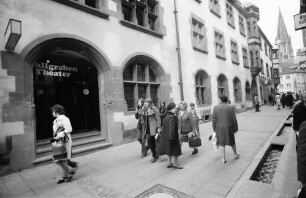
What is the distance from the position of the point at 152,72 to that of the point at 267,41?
26.6 meters

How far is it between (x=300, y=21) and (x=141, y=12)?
6505 millimetres

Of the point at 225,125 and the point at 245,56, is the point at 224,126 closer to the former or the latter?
the point at 225,125

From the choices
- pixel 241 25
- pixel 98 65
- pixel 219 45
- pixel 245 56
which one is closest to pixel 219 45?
pixel 219 45

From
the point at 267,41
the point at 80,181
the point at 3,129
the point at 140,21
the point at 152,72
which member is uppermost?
the point at 267,41

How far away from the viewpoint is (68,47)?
6445mm

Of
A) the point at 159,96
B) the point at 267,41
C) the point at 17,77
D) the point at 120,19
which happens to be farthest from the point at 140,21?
the point at 267,41

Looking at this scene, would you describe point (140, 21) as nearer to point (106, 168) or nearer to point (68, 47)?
point (68, 47)

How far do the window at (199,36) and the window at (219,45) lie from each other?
1.94 m

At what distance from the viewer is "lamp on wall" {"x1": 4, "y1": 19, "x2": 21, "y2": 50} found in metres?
4.28

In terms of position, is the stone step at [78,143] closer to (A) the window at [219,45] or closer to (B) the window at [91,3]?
(B) the window at [91,3]

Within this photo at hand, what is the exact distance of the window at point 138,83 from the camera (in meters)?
8.30

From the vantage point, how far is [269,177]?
400cm

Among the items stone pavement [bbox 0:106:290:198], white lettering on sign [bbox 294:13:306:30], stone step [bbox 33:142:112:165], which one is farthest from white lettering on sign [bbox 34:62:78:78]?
white lettering on sign [bbox 294:13:306:30]

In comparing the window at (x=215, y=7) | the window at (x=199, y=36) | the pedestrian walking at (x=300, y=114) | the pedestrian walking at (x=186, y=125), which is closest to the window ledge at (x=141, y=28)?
the window at (x=199, y=36)
